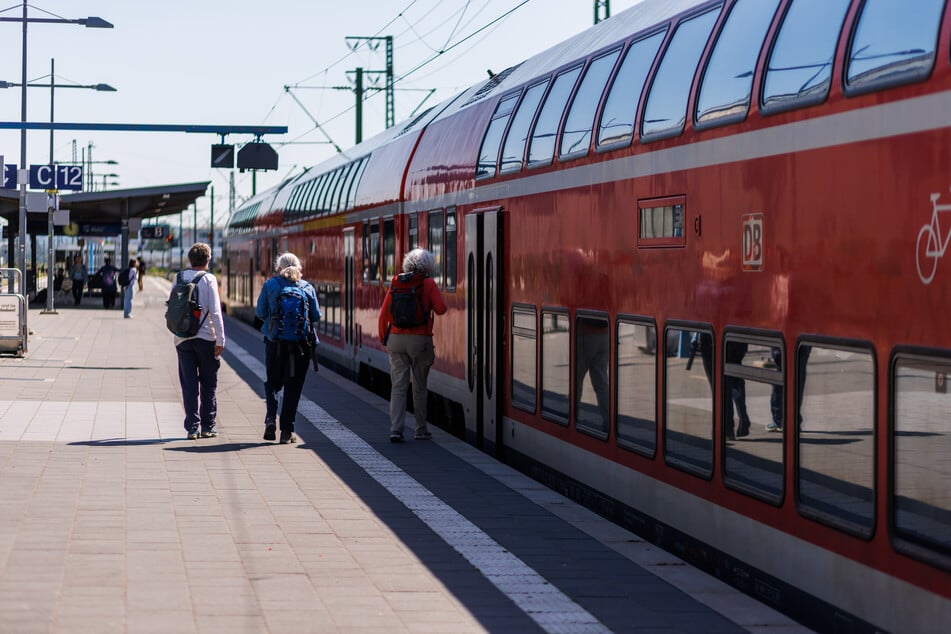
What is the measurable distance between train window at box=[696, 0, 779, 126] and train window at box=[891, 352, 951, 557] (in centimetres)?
196

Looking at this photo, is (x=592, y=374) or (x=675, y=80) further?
(x=592, y=374)

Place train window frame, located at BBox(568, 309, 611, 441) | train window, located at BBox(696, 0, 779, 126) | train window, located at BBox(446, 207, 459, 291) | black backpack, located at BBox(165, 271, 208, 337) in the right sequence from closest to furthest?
train window, located at BBox(696, 0, 779, 126) → train window frame, located at BBox(568, 309, 611, 441) → black backpack, located at BBox(165, 271, 208, 337) → train window, located at BBox(446, 207, 459, 291)

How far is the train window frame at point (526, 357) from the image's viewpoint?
36.1 feet

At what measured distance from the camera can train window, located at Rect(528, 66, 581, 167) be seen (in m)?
10.3

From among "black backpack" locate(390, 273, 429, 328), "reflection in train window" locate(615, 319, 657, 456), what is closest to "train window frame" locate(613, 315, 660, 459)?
"reflection in train window" locate(615, 319, 657, 456)

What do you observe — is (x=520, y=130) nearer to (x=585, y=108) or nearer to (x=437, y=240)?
(x=585, y=108)

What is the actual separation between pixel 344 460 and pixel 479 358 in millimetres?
1755

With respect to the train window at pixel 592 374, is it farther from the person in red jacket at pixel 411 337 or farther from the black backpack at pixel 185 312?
the black backpack at pixel 185 312

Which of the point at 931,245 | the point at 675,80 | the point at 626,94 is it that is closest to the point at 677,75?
the point at 675,80

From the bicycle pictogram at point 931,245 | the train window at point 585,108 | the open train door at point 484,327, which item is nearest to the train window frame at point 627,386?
the train window at point 585,108

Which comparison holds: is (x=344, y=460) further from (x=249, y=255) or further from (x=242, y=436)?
(x=249, y=255)

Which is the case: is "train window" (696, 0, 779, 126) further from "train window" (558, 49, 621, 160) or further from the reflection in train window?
"train window" (558, 49, 621, 160)

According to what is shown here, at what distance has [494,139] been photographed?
1223 centimetres

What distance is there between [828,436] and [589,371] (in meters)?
3.67
